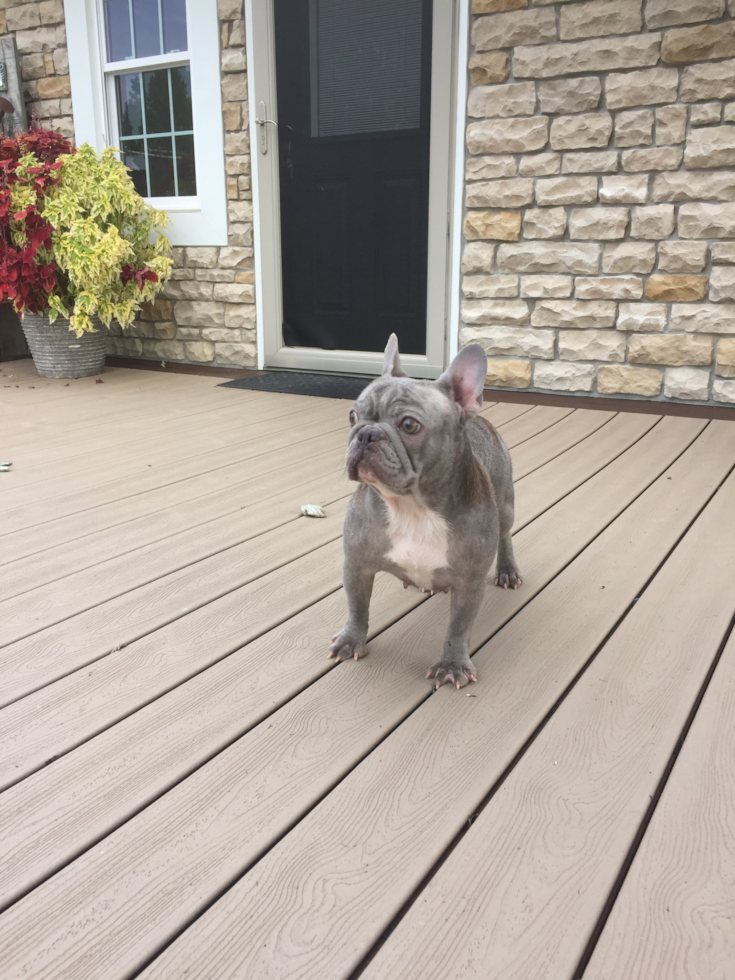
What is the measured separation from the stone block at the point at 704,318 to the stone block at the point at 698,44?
1171 mm

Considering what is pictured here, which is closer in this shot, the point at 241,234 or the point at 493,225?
the point at 493,225

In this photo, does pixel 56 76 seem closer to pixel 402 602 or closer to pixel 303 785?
pixel 402 602

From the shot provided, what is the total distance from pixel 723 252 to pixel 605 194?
2.22ft

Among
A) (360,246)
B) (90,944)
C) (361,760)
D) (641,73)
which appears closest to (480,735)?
(361,760)

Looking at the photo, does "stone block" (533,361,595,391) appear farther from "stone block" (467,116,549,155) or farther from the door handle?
the door handle

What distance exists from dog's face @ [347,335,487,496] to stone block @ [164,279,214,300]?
410 cm

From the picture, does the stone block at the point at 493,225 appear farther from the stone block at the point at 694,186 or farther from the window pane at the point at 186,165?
the window pane at the point at 186,165

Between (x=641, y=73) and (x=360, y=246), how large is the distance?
74.4 inches

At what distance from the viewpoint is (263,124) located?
484cm

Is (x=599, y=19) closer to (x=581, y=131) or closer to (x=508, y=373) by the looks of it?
(x=581, y=131)

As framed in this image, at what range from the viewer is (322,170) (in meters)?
4.85

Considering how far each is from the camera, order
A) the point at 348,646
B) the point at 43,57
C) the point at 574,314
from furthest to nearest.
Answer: the point at 43,57
the point at 574,314
the point at 348,646

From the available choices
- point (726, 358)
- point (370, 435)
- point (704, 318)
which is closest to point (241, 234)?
point (704, 318)

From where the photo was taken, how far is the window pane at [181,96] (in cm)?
510
